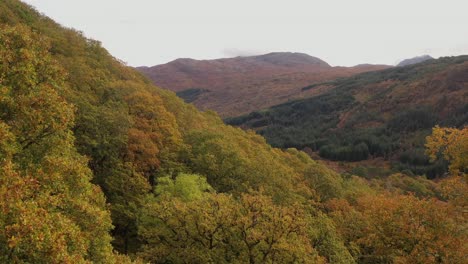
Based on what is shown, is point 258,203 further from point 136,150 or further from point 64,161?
point 136,150

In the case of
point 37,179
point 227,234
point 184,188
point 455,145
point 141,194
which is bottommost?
point 227,234

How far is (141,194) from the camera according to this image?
132 feet

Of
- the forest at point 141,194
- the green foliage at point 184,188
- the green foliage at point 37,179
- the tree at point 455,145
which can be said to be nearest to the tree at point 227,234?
the forest at point 141,194

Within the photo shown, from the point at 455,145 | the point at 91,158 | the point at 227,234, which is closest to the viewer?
the point at 455,145

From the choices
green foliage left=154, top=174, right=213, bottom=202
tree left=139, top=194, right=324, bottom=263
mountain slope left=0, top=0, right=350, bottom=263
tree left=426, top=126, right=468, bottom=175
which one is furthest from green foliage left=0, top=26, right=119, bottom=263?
tree left=426, top=126, right=468, bottom=175

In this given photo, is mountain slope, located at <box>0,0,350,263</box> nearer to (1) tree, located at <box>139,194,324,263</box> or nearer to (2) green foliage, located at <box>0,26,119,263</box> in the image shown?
(2) green foliage, located at <box>0,26,119,263</box>

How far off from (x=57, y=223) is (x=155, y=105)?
36.5 meters

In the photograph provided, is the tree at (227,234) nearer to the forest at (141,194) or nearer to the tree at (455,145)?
the forest at (141,194)

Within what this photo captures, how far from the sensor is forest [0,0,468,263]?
18.2 meters

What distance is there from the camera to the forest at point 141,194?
18234 millimetres

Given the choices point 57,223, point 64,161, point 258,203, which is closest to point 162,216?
point 258,203

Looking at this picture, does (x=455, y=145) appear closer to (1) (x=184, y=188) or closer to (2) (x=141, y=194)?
(1) (x=184, y=188)

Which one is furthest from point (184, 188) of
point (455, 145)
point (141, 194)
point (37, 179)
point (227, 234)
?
point (455, 145)

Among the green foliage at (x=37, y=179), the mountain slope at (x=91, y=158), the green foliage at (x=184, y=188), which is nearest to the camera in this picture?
the green foliage at (x=37, y=179)
